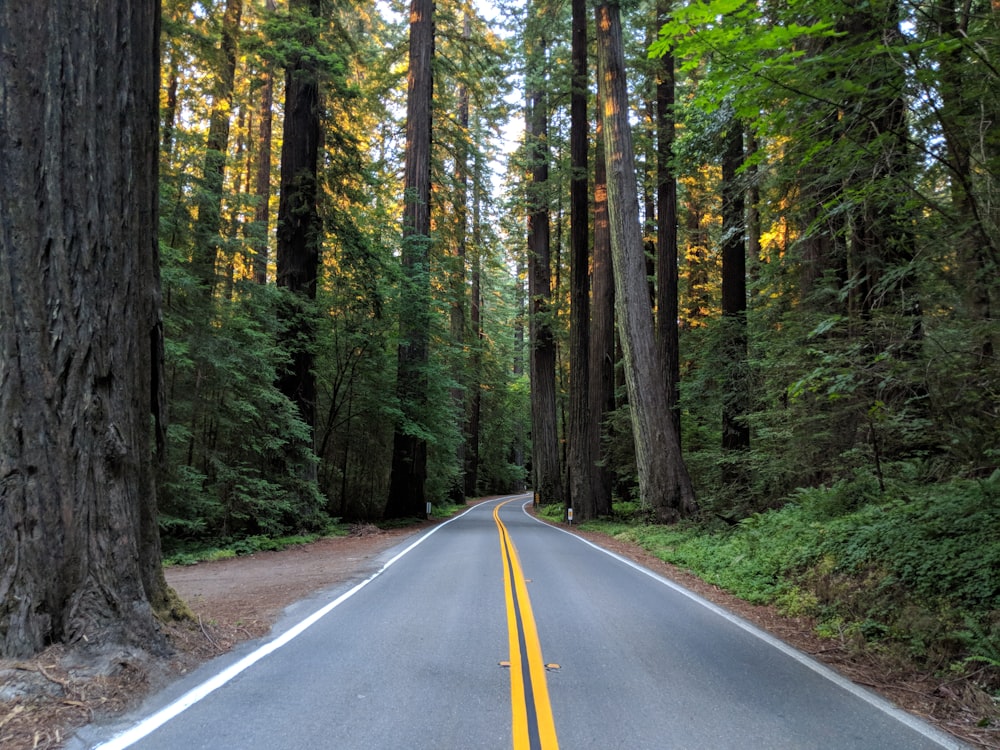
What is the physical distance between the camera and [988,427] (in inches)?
262

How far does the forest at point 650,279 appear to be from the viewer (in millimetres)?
5242

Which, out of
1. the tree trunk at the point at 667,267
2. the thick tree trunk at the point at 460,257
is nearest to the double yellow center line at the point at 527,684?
the tree trunk at the point at 667,267

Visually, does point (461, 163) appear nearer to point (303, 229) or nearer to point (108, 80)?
point (303, 229)

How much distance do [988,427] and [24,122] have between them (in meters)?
9.69

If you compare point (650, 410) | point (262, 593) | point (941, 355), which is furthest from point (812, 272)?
point (262, 593)

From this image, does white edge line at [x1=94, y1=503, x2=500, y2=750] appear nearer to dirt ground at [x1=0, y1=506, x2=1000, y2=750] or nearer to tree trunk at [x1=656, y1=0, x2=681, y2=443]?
dirt ground at [x1=0, y1=506, x2=1000, y2=750]

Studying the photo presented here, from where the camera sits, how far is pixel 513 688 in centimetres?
420

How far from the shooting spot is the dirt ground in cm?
352

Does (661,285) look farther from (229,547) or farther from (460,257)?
(229,547)

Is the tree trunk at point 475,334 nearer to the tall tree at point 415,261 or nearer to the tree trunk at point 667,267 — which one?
the tall tree at point 415,261

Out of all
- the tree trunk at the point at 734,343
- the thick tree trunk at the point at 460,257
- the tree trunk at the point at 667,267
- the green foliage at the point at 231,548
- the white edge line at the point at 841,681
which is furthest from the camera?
the thick tree trunk at the point at 460,257

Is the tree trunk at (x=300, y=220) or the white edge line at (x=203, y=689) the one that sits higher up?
the tree trunk at (x=300, y=220)

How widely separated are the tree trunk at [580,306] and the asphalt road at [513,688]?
12.7 m

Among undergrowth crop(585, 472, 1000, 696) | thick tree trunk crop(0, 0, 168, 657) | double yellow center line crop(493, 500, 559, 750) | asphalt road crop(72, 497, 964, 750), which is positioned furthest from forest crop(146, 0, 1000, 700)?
thick tree trunk crop(0, 0, 168, 657)
